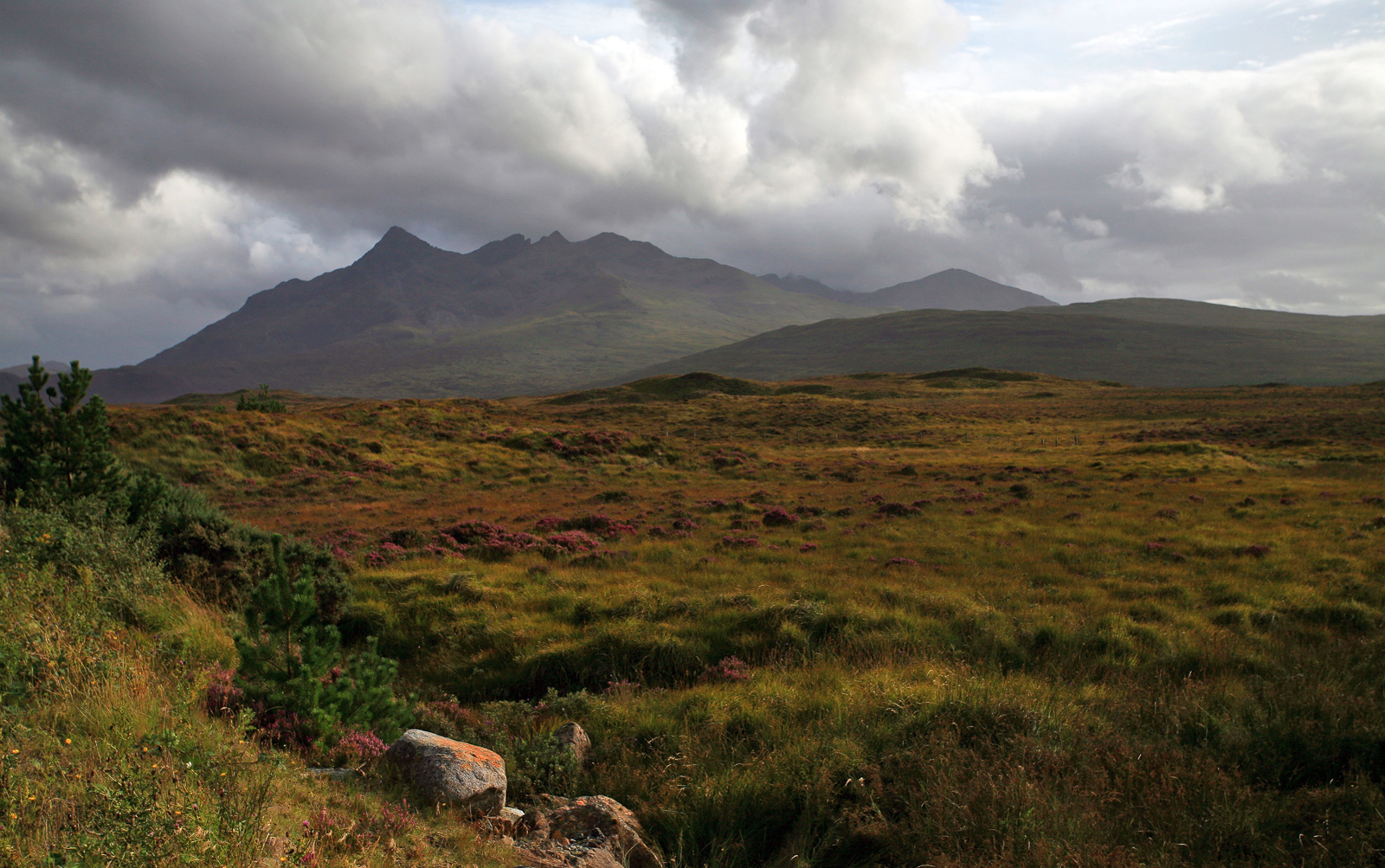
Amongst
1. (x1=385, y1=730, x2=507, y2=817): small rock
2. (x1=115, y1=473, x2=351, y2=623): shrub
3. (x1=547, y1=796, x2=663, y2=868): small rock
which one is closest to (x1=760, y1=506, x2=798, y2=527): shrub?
(x1=115, y1=473, x2=351, y2=623): shrub

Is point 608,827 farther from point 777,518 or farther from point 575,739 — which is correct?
point 777,518

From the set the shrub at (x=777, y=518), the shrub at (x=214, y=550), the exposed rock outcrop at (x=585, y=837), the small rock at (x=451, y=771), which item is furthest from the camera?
the shrub at (x=777, y=518)

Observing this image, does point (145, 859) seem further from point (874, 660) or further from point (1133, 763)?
point (874, 660)

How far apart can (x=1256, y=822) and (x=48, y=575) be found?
11500mm

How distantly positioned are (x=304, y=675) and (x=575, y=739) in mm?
2728

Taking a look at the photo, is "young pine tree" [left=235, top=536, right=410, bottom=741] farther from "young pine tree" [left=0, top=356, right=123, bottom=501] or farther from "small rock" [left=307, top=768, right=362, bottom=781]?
"young pine tree" [left=0, top=356, right=123, bottom=501]

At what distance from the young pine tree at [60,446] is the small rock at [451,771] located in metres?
10.7

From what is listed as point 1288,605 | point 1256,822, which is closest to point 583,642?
point 1256,822

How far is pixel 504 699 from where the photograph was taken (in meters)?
8.73

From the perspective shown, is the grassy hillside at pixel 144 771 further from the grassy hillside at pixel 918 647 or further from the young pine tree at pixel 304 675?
the grassy hillside at pixel 918 647

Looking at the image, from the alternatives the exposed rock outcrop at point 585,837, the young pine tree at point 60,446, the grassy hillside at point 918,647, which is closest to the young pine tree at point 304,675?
the grassy hillside at point 918,647

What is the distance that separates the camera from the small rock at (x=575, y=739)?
6500 millimetres

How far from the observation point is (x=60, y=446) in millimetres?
12758

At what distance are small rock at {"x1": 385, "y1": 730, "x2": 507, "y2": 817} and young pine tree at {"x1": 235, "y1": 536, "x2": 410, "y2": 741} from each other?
85cm
